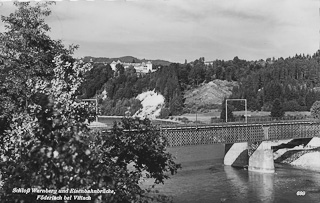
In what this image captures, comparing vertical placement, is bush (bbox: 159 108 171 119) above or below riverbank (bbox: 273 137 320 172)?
above

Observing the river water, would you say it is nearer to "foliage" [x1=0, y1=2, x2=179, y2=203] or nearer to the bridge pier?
the bridge pier

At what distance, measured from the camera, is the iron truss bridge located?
5981 cm

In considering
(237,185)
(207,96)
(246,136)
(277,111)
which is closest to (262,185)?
(237,185)

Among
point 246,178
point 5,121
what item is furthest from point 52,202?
point 246,178

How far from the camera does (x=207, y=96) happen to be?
188500 millimetres

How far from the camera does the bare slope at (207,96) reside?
7131 inches

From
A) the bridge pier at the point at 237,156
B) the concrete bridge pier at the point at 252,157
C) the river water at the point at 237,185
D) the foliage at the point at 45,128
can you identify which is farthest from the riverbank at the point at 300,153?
the foliage at the point at 45,128

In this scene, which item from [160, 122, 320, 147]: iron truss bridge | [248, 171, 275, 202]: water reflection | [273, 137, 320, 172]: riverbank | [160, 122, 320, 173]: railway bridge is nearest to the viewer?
[248, 171, 275, 202]: water reflection

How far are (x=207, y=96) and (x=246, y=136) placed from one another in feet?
397

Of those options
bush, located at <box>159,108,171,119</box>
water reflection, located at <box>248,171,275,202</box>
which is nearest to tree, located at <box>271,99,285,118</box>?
bush, located at <box>159,108,171,119</box>

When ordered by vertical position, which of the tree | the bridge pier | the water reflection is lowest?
the water reflection

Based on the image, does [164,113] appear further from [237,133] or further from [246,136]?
[237,133]

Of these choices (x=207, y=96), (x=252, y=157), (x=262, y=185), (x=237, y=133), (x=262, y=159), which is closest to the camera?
(x=262, y=185)

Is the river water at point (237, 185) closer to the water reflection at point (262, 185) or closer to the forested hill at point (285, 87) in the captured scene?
the water reflection at point (262, 185)
